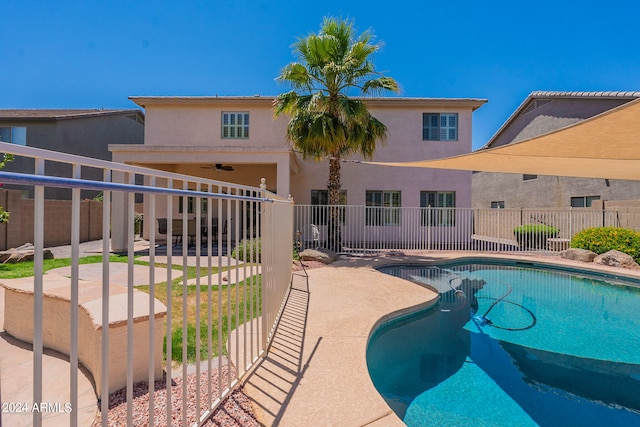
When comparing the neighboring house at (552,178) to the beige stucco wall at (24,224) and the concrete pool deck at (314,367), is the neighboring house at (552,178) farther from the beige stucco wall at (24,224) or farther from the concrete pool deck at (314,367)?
the beige stucco wall at (24,224)

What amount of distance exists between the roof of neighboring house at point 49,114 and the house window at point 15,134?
653mm

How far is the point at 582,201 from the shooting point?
17391 mm

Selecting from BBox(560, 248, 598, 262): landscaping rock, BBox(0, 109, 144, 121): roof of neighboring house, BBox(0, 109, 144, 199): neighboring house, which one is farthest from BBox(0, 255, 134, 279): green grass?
BBox(560, 248, 598, 262): landscaping rock

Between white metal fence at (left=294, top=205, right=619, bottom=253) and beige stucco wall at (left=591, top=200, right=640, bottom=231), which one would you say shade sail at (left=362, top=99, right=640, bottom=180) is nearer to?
white metal fence at (left=294, top=205, right=619, bottom=253)

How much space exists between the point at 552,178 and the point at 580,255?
890 centimetres

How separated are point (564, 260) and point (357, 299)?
10.9m

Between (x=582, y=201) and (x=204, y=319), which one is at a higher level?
(x=582, y=201)

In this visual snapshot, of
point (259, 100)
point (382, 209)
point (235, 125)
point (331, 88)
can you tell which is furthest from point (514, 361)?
point (235, 125)

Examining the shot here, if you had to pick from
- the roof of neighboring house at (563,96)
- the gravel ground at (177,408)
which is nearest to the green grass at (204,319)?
the gravel ground at (177,408)

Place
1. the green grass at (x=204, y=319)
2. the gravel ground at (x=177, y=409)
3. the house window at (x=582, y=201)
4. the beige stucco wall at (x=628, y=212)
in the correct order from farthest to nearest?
the house window at (x=582, y=201)
the beige stucco wall at (x=628, y=212)
the green grass at (x=204, y=319)
the gravel ground at (x=177, y=409)

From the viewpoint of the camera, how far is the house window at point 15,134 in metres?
19.5

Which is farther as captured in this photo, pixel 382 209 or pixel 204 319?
pixel 382 209

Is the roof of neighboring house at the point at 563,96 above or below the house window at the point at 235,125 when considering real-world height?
above

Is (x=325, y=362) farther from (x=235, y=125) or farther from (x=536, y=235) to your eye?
(x=536, y=235)
